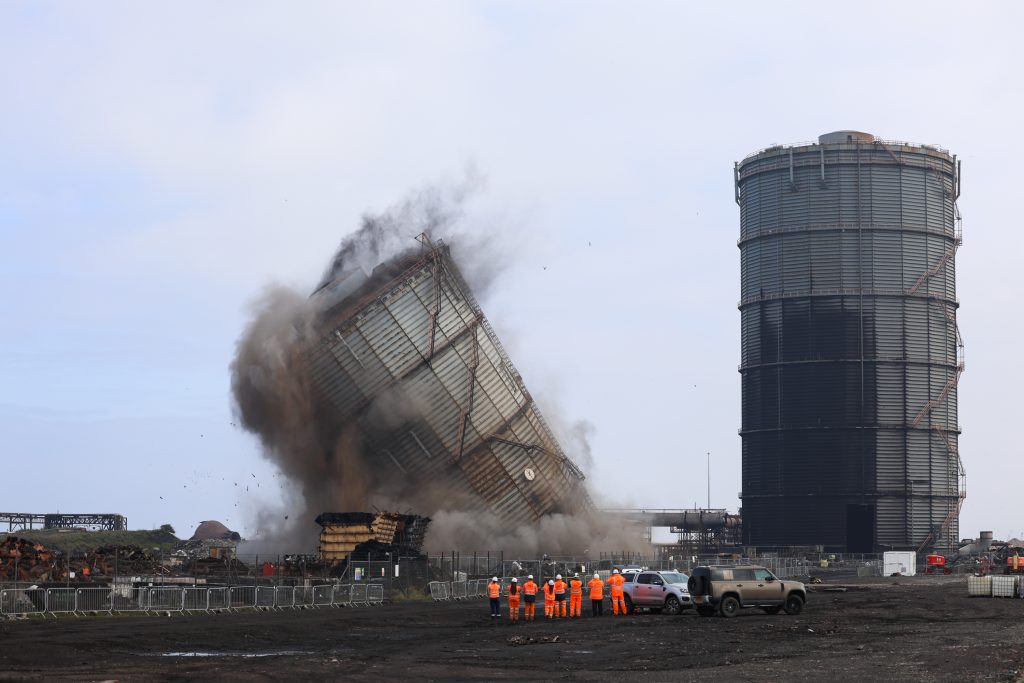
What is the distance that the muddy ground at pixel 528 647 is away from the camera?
26.3 m

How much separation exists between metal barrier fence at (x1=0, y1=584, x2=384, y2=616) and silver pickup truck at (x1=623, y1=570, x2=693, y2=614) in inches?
490

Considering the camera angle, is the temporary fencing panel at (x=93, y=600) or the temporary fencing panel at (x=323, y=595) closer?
the temporary fencing panel at (x=93, y=600)

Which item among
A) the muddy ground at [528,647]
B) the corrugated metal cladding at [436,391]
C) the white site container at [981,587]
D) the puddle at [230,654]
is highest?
the corrugated metal cladding at [436,391]

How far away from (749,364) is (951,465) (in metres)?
→ 19.2

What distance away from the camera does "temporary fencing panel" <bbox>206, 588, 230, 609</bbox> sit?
49.6 meters

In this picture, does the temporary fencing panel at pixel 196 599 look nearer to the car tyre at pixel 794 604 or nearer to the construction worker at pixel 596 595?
the construction worker at pixel 596 595

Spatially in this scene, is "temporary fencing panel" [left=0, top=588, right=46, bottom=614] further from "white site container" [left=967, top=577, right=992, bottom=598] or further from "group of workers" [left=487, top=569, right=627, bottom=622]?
"white site container" [left=967, top=577, right=992, bottom=598]

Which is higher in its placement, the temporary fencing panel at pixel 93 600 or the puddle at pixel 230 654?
the temporary fencing panel at pixel 93 600

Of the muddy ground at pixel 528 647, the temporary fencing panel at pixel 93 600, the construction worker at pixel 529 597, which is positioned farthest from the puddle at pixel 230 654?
the temporary fencing panel at pixel 93 600

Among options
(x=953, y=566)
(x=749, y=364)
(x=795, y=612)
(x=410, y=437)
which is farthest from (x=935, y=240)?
(x=795, y=612)

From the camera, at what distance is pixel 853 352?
115000 millimetres

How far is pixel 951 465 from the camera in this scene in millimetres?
118750

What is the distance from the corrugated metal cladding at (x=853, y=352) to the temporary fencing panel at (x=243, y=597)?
72861mm

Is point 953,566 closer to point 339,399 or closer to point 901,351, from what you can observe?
point 901,351
